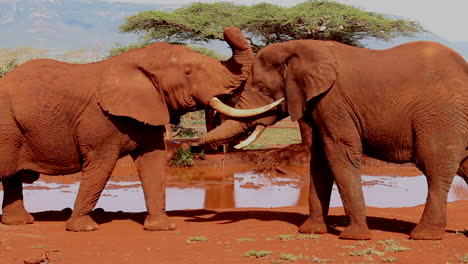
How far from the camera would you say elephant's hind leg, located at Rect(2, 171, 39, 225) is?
33.1 feet

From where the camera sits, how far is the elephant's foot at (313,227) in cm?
942

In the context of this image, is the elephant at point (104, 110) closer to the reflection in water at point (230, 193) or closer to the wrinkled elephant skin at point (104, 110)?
the wrinkled elephant skin at point (104, 110)

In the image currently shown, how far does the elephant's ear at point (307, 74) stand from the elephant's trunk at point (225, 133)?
675mm

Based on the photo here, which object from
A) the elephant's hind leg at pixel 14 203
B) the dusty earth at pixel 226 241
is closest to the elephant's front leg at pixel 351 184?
the dusty earth at pixel 226 241

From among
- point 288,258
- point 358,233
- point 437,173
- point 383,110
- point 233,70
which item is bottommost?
point 288,258

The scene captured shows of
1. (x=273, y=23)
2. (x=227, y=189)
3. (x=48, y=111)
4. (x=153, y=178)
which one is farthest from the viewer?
(x=273, y=23)

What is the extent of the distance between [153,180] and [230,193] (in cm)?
666

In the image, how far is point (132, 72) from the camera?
9.66 meters

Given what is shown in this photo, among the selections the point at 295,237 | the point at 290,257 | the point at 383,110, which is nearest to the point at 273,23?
the point at 383,110

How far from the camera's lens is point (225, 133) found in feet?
30.5

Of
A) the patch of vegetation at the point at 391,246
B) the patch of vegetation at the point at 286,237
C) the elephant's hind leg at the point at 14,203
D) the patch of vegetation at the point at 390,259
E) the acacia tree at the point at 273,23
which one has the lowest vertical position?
the patch of vegetation at the point at 390,259

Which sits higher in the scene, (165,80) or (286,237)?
(165,80)

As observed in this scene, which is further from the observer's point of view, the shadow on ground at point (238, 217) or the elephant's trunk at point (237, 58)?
the shadow on ground at point (238, 217)

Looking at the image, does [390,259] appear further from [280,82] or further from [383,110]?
[280,82]
